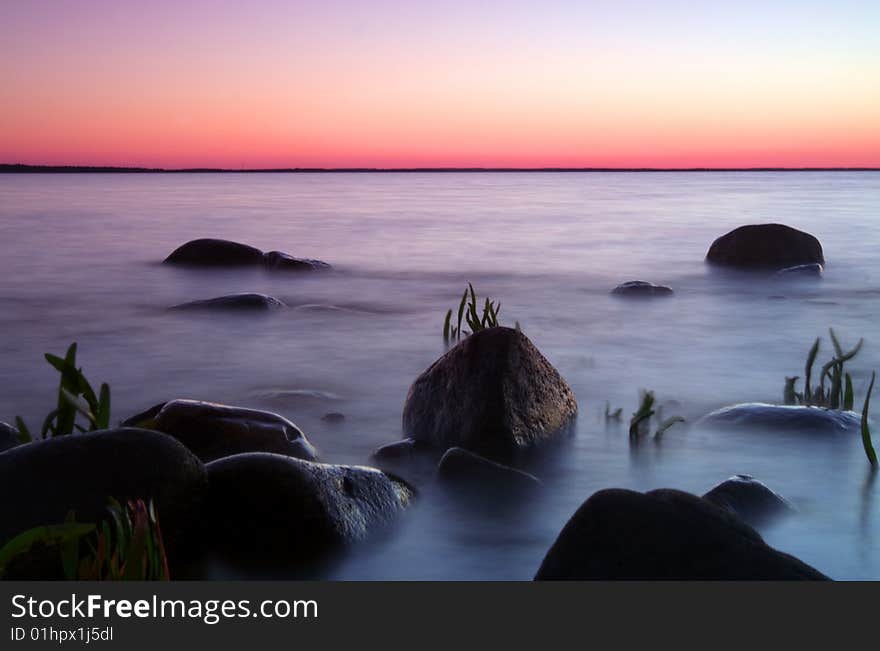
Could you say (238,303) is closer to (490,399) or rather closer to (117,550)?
(490,399)

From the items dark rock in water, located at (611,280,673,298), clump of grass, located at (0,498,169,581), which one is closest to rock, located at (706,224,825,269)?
dark rock in water, located at (611,280,673,298)

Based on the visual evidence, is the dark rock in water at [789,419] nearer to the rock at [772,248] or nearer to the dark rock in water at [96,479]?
the dark rock in water at [96,479]

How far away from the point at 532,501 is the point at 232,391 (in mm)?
3811

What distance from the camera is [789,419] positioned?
20.9 ft

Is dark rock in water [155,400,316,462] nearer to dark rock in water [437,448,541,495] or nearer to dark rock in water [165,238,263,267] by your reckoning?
dark rock in water [437,448,541,495]

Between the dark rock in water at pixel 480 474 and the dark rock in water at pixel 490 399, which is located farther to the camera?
the dark rock in water at pixel 490 399

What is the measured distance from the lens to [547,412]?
6074 mm

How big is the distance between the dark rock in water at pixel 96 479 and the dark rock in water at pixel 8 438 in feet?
5.97

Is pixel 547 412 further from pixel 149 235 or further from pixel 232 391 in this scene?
pixel 149 235

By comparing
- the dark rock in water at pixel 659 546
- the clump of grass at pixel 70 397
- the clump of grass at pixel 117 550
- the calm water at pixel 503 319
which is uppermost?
the clump of grass at pixel 70 397

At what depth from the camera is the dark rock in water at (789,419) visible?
624 centimetres

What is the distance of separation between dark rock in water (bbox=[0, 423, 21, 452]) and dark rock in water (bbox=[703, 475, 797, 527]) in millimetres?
3901

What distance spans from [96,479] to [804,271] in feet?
44.7

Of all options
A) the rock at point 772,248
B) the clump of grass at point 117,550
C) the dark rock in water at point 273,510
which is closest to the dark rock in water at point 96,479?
the dark rock in water at point 273,510
